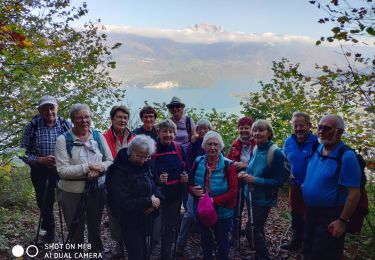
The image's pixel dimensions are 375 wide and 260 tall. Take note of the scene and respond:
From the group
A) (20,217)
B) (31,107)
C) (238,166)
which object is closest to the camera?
(238,166)

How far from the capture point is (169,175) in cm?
466

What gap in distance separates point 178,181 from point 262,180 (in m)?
1.17

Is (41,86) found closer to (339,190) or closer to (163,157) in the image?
(163,157)

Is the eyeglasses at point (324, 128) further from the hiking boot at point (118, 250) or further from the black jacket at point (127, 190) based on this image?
the hiking boot at point (118, 250)

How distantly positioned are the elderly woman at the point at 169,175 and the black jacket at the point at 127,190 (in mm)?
686

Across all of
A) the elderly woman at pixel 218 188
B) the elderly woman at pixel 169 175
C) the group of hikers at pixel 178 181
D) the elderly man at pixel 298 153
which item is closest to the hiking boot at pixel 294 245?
the group of hikers at pixel 178 181

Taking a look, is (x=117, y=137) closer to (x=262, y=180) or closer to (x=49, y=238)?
(x=49, y=238)

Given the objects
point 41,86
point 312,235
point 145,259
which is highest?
point 41,86

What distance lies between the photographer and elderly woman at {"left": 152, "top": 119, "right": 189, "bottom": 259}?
4660 millimetres

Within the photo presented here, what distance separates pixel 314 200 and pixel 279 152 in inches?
36.0

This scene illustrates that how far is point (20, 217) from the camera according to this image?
6.75 meters

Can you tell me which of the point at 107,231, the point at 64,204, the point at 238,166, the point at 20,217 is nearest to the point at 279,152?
the point at 238,166

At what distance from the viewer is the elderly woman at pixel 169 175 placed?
466 centimetres

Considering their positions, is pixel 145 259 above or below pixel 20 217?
above
